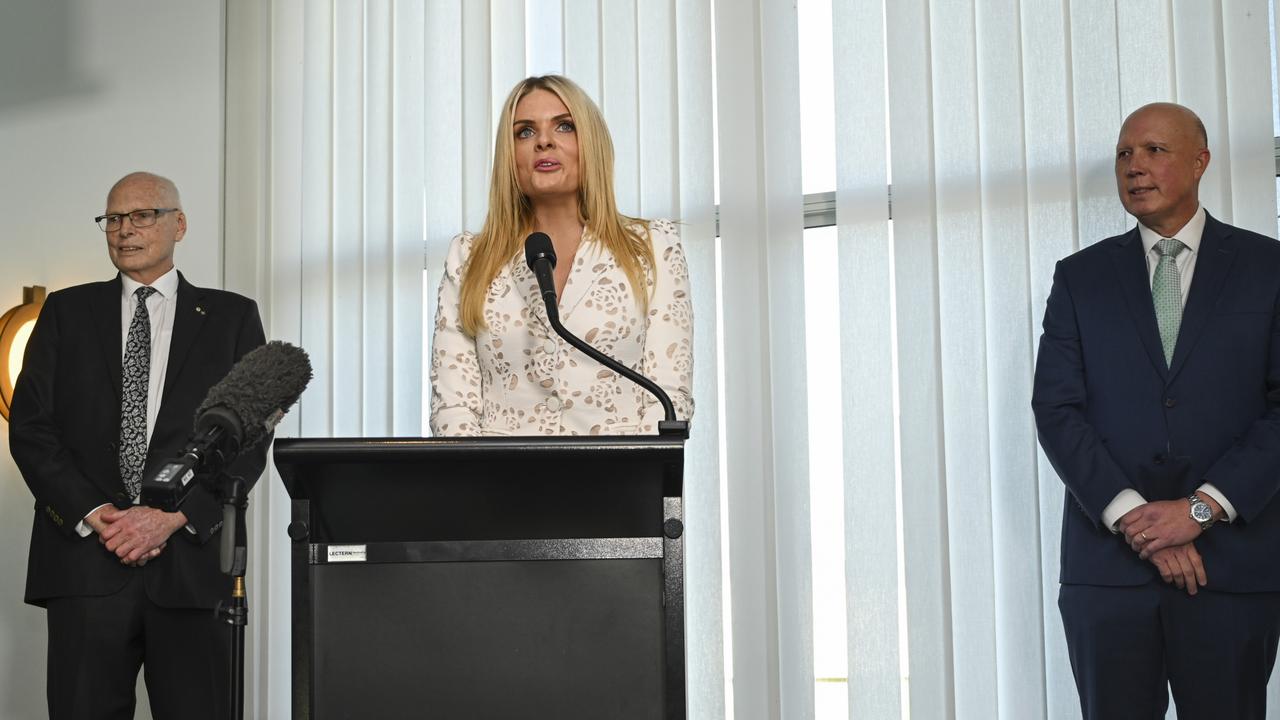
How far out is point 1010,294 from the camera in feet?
10.6

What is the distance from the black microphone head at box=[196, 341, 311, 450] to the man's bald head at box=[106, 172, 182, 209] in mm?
2163

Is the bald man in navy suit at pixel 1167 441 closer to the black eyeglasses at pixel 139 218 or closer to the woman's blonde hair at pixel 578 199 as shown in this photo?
the woman's blonde hair at pixel 578 199

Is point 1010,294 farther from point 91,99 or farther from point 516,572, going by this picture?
point 91,99

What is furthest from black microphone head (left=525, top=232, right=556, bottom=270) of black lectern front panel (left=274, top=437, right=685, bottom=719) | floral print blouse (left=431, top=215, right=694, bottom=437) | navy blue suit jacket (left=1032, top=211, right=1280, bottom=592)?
navy blue suit jacket (left=1032, top=211, right=1280, bottom=592)

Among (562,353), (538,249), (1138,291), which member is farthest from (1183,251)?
(538,249)

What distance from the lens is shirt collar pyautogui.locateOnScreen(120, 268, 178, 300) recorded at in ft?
11.4

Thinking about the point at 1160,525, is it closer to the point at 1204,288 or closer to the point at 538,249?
the point at 1204,288

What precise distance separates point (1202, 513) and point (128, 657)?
8.51ft

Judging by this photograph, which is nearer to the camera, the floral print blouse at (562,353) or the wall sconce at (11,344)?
the floral print blouse at (562,353)

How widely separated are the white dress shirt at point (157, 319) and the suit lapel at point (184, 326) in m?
0.02

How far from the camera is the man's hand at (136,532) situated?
3139 mm

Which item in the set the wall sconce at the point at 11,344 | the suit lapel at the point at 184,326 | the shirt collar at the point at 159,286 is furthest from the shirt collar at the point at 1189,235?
the wall sconce at the point at 11,344

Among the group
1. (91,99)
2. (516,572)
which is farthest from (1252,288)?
(91,99)

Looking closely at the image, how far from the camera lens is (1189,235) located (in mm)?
2822
